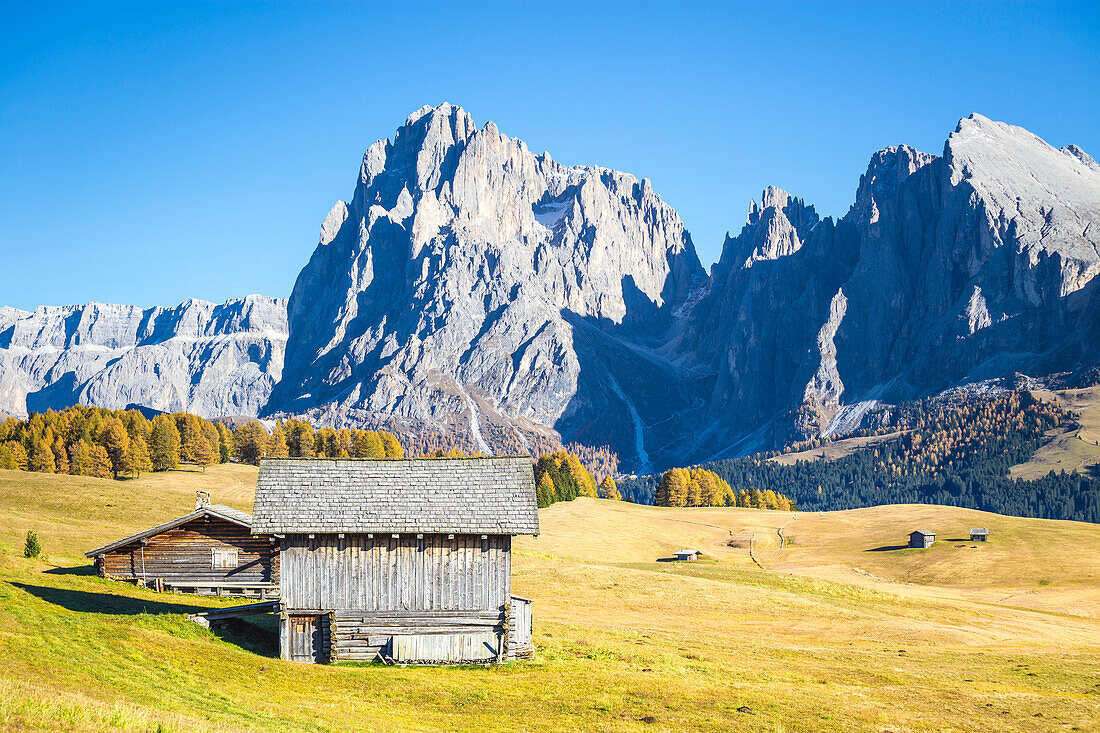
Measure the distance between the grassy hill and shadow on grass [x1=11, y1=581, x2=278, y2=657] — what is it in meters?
0.16

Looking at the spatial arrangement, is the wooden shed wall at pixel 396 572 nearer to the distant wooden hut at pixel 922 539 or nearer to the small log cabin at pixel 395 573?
the small log cabin at pixel 395 573

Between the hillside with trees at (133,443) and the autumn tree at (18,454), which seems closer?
the autumn tree at (18,454)

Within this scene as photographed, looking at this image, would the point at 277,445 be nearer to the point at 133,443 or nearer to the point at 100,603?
the point at 133,443

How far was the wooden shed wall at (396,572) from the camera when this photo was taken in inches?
1469

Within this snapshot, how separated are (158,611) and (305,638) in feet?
31.4

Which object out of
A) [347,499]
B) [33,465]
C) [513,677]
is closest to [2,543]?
[347,499]

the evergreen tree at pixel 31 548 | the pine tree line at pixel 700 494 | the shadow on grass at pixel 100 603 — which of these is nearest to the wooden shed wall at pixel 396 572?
the shadow on grass at pixel 100 603

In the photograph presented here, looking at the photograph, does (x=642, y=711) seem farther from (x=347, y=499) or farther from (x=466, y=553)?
(x=347, y=499)

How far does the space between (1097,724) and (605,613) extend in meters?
29.6

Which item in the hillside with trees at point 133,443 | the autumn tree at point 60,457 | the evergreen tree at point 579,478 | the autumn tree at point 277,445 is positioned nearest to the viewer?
the hillside with trees at point 133,443

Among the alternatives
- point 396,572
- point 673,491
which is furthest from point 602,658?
point 673,491

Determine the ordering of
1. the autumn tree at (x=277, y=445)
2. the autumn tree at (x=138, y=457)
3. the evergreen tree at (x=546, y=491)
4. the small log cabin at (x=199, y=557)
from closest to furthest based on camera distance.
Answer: the small log cabin at (x=199, y=557) → the autumn tree at (x=138, y=457) → the evergreen tree at (x=546, y=491) → the autumn tree at (x=277, y=445)

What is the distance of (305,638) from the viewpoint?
37000mm

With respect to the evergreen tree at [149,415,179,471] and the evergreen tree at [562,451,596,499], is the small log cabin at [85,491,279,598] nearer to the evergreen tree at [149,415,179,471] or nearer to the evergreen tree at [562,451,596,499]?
the evergreen tree at [149,415,179,471]
